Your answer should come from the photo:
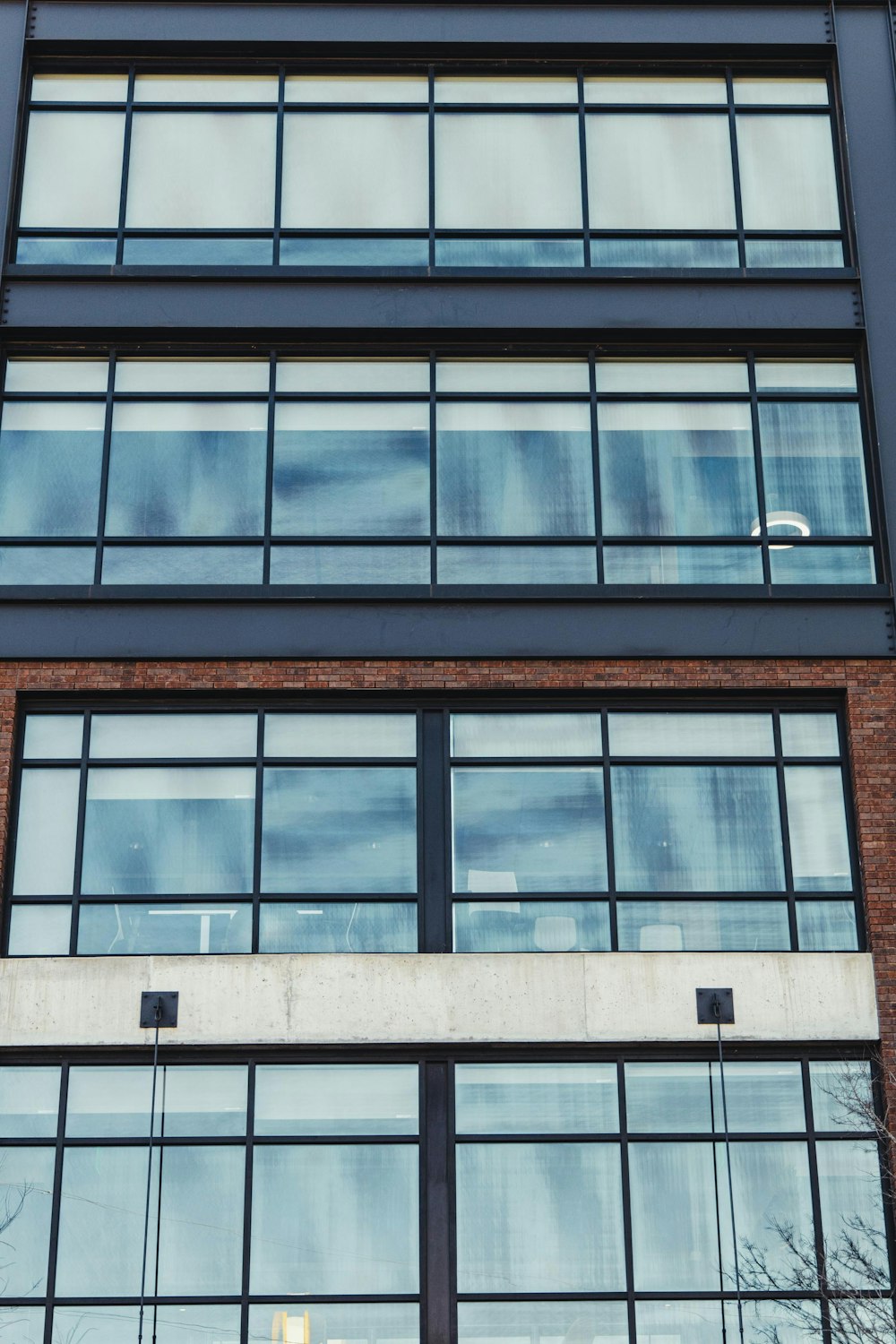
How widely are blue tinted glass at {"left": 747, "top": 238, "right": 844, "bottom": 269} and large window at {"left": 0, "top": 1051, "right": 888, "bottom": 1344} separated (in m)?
9.61

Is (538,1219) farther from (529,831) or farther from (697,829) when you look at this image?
(697,829)

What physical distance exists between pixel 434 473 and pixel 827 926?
6752 millimetres

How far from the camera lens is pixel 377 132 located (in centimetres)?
2017

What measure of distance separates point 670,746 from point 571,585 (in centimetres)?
210

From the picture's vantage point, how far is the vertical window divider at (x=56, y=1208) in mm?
15648

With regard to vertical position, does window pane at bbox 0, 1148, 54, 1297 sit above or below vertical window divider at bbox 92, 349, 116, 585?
below

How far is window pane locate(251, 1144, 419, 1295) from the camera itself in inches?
625

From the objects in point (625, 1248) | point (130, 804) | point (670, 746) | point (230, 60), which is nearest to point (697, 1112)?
point (625, 1248)

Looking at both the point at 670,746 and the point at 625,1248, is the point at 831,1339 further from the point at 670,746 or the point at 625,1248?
the point at 670,746

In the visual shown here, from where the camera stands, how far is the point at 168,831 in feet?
57.3

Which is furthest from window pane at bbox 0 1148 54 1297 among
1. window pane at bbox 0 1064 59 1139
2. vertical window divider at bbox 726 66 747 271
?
vertical window divider at bbox 726 66 747 271

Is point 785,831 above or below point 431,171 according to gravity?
below

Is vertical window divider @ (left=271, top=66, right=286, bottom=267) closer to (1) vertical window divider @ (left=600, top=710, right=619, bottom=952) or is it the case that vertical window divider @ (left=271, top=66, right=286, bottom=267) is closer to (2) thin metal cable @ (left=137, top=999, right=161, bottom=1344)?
(1) vertical window divider @ (left=600, top=710, right=619, bottom=952)

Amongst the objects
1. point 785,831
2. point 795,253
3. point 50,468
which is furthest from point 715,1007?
point 50,468
